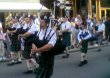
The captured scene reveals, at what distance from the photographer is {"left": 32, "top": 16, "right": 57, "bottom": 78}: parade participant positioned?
Result: 25.3 feet

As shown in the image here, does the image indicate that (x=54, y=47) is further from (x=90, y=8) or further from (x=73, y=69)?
(x=90, y=8)

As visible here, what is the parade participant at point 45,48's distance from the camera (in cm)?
770

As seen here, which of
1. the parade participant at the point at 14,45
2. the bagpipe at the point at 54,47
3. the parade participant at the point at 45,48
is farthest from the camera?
the parade participant at the point at 14,45

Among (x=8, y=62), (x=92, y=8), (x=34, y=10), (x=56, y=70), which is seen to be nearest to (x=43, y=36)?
(x=56, y=70)

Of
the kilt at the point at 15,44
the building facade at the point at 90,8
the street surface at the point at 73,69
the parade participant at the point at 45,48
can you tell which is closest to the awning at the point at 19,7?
the building facade at the point at 90,8

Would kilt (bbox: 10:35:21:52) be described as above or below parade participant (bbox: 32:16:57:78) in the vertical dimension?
below

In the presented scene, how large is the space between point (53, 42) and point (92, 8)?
28.3m

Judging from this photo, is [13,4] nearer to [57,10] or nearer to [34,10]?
[34,10]

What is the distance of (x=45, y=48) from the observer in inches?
302

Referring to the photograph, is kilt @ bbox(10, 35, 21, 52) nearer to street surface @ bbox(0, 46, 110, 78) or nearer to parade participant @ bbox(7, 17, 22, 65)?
parade participant @ bbox(7, 17, 22, 65)

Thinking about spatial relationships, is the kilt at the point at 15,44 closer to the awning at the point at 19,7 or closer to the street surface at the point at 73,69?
the street surface at the point at 73,69

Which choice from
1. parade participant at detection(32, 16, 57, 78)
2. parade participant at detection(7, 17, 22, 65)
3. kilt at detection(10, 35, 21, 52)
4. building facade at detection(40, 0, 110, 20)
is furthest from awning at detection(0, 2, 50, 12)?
parade participant at detection(32, 16, 57, 78)

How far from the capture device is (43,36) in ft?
26.2

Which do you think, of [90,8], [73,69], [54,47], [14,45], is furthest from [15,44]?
[90,8]
